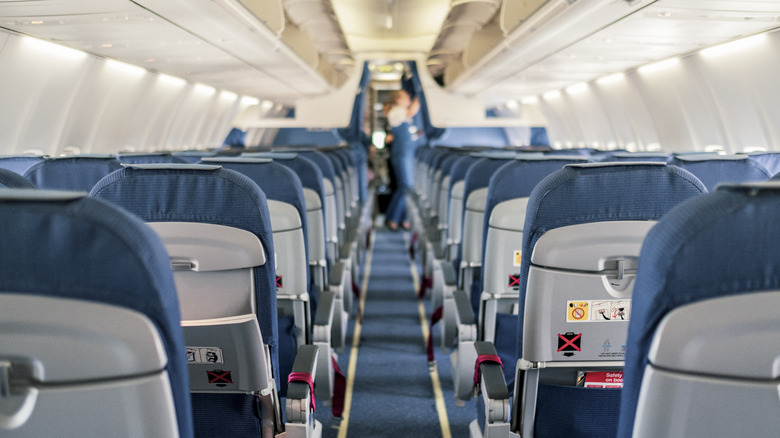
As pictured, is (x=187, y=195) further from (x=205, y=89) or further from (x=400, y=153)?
(x=205, y=89)

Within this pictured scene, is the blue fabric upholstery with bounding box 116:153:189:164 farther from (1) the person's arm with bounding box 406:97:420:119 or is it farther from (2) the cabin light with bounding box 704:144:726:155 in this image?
(1) the person's arm with bounding box 406:97:420:119

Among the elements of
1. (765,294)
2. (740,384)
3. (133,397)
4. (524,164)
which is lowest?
(133,397)

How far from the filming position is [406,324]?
6227mm

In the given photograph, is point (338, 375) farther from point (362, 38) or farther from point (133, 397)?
point (362, 38)

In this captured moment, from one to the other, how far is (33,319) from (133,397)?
0.21 m

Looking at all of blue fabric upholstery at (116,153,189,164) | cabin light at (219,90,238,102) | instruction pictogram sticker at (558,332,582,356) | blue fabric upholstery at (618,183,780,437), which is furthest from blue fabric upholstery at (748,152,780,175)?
cabin light at (219,90,238,102)

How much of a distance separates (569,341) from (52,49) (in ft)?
22.2

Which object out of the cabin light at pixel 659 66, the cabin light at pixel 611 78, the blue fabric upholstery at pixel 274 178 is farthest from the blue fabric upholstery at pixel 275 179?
the cabin light at pixel 611 78

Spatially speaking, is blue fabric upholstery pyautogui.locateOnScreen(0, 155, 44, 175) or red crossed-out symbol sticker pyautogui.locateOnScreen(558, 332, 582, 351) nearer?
red crossed-out symbol sticker pyautogui.locateOnScreen(558, 332, 582, 351)

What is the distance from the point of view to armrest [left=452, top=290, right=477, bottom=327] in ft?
11.6

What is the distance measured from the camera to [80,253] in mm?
1049

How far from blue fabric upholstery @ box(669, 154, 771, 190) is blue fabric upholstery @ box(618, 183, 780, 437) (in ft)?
6.86

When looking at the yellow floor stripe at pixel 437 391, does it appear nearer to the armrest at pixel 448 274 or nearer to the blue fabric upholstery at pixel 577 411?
the armrest at pixel 448 274

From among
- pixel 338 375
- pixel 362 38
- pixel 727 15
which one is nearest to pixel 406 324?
pixel 338 375
